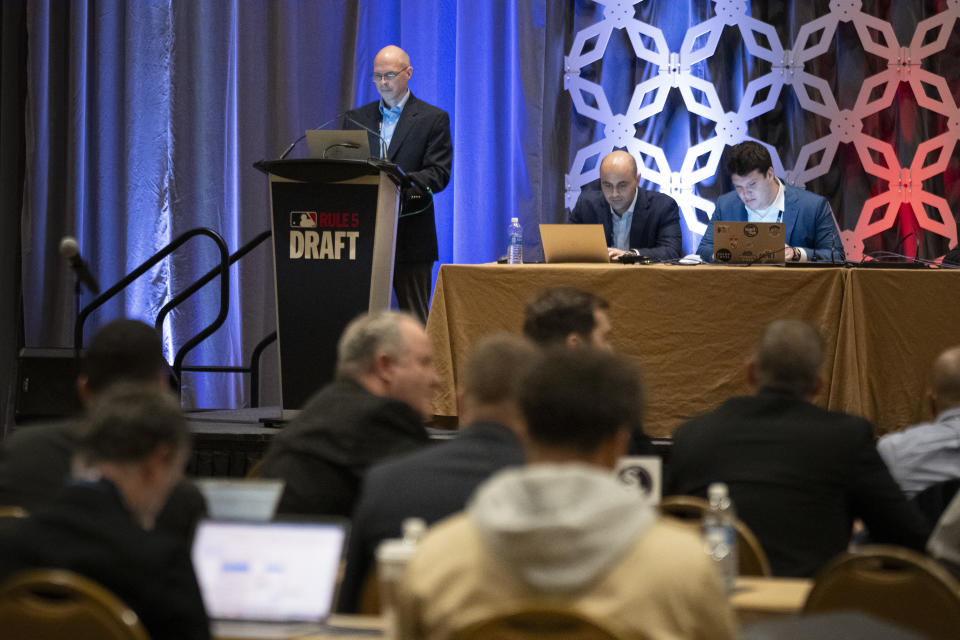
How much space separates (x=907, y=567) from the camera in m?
1.95

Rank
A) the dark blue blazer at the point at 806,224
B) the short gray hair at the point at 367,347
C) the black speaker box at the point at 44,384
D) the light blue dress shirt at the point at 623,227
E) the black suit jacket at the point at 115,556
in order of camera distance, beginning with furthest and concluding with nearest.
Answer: the light blue dress shirt at the point at 623,227 < the dark blue blazer at the point at 806,224 < the black speaker box at the point at 44,384 < the short gray hair at the point at 367,347 < the black suit jacket at the point at 115,556

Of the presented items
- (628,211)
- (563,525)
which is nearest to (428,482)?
(563,525)

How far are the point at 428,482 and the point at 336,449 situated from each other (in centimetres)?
55

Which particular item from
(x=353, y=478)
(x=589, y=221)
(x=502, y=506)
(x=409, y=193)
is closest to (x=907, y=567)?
(x=502, y=506)

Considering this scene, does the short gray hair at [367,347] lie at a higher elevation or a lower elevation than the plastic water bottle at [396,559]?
higher

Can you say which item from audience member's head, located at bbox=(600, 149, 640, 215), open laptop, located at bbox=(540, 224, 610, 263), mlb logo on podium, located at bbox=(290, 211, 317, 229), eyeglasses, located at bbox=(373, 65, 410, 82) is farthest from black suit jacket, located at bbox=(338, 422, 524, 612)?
eyeglasses, located at bbox=(373, 65, 410, 82)

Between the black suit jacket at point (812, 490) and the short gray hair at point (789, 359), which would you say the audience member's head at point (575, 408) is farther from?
the short gray hair at point (789, 359)

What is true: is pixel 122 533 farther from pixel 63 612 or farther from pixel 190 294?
pixel 190 294

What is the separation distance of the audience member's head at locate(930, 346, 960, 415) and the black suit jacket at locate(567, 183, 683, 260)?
2.70 m

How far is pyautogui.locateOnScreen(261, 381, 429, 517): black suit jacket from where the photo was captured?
2523mm

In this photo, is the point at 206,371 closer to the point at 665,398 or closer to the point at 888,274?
the point at 665,398

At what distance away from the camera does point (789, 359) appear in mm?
2707

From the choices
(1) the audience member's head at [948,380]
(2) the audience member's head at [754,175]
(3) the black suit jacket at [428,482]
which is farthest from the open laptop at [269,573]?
(2) the audience member's head at [754,175]

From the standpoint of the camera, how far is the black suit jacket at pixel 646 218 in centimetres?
584
